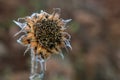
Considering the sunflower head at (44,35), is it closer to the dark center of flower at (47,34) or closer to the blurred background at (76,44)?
the dark center of flower at (47,34)

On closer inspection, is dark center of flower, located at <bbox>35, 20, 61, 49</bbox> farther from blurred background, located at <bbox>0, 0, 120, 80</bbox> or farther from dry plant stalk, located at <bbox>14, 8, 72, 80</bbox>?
blurred background, located at <bbox>0, 0, 120, 80</bbox>

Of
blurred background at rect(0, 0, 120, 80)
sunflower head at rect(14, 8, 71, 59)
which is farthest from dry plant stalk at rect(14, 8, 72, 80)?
blurred background at rect(0, 0, 120, 80)

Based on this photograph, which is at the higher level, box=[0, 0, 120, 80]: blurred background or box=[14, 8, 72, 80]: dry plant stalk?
box=[0, 0, 120, 80]: blurred background

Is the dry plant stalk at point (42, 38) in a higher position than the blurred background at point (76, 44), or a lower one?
lower

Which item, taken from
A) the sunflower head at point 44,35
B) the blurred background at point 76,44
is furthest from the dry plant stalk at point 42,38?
the blurred background at point 76,44

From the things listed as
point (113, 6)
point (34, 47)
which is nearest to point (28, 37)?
point (34, 47)

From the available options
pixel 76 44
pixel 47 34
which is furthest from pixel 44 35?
pixel 76 44

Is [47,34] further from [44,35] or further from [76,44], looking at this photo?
[76,44]

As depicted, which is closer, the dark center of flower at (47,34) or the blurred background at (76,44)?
the dark center of flower at (47,34)
